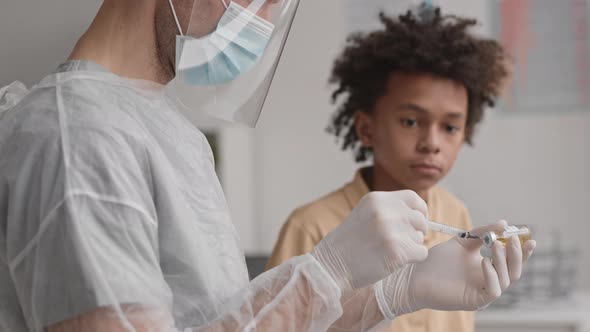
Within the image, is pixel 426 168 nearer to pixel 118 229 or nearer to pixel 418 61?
pixel 418 61

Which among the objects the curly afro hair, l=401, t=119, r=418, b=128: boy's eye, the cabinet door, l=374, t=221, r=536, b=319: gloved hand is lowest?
the cabinet door

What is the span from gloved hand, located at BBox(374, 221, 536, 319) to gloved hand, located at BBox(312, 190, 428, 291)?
0.58ft

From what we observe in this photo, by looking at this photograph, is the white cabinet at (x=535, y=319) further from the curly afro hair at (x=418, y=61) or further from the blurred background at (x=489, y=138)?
the curly afro hair at (x=418, y=61)

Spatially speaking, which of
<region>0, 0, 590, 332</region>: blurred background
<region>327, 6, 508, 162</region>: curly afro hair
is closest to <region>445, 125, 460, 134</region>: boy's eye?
<region>327, 6, 508, 162</region>: curly afro hair

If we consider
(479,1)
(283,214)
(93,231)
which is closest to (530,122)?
(479,1)

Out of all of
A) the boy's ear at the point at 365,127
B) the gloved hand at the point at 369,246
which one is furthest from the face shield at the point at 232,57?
the boy's ear at the point at 365,127

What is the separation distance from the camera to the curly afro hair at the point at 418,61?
1714 mm

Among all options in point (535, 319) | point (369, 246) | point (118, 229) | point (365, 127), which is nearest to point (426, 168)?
point (365, 127)

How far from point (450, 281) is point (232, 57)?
1.57 feet

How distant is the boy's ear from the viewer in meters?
1.75

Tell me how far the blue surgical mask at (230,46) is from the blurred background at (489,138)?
1560mm

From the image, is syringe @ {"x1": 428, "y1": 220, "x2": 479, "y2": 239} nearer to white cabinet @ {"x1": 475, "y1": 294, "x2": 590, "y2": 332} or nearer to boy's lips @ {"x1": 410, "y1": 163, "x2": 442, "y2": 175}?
boy's lips @ {"x1": 410, "y1": 163, "x2": 442, "y2": 175}

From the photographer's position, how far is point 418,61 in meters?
1.70

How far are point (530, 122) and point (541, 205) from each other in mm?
304
